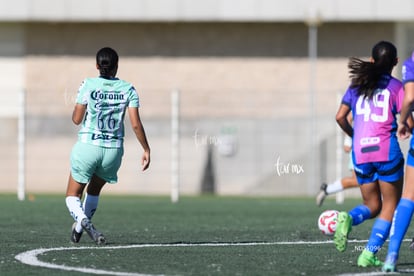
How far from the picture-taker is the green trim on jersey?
39.8 feet

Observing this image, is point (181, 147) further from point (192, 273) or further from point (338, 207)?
point (192, 273)

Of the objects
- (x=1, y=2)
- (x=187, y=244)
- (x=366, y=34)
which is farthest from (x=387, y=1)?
(x=187, y=244)

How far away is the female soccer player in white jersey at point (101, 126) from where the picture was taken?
12109 mm

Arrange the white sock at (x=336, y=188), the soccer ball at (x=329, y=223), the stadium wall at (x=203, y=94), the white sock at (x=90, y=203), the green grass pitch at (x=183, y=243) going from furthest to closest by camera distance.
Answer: the stadium wall at (x=203, y=94), the white sock at (x=336, y=188), the white sock at (x=90, y=203), the soccer ball at (x=329, y=223), the green grass pitch at (x=183, y=243)

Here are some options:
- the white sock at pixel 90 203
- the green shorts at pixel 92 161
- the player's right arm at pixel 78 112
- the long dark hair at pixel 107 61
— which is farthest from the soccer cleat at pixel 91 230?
the long dark hair at pixel 107 61

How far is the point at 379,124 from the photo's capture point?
10.1m

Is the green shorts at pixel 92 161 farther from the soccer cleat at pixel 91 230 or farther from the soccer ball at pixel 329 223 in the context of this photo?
→ the soccer ball at pixel 329 223

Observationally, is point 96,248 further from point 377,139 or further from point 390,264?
point 390,264

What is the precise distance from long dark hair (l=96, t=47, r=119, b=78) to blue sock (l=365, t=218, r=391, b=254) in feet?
11.7

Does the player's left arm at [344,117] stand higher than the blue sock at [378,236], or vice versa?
the player's left arm at [344,117]

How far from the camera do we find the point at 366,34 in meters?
31.6

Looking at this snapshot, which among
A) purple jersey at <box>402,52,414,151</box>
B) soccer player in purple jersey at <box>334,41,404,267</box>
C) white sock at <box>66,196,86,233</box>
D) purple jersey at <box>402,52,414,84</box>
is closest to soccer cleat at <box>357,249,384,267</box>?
soccer player in purple jersey at <box>334,41,404,267</box>

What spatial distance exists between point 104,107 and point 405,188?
3748 millimetres

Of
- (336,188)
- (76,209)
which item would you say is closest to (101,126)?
(76,209)
